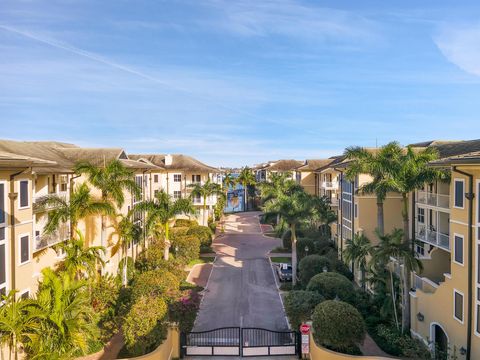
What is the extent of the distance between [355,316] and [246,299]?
1159cm

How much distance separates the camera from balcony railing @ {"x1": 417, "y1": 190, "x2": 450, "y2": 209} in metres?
21.0

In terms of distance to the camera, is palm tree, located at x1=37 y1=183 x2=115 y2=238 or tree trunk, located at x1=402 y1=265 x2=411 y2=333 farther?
tree trunk, located at x1=402 y1=265 x2=411 y2=333

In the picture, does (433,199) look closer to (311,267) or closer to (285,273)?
(311,267)

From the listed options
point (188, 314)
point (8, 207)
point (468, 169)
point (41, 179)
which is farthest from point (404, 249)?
point (41, 179)

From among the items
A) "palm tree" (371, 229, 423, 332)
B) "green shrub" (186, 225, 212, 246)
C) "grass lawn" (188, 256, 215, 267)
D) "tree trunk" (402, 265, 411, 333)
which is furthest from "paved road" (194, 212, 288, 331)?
"palm tree" (371, 229, 423, 332)

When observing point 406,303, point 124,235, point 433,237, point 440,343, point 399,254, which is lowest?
point 440,343

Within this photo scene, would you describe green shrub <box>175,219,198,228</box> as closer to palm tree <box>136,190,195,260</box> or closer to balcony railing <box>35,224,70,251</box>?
palm tree <box>136,190,195,260</box>

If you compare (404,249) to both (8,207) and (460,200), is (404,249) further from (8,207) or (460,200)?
(8,207)

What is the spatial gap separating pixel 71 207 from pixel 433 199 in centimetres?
2075

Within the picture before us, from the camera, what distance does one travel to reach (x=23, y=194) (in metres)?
17.9

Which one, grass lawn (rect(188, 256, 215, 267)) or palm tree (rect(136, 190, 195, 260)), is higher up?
palm tree (rect(136, 190, 195, 260))

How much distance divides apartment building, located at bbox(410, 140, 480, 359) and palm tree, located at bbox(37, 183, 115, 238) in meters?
18.1

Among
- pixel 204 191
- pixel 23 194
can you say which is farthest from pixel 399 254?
pixel 204 191

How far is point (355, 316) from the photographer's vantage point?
1775 centimetres
